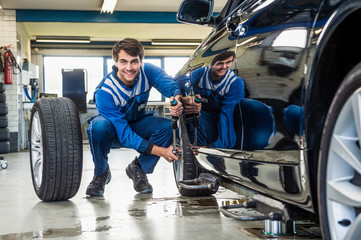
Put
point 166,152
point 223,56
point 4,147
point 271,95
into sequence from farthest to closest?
point 4,147 < point 166,152 < point 223,56 < point 271,95

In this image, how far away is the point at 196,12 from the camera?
2.53 metres

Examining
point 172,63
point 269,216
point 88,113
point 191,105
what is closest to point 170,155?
point 191,105

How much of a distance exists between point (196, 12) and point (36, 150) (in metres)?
1.55

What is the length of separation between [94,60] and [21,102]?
7613 millimetres

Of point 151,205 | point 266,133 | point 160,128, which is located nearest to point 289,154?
point 266,133

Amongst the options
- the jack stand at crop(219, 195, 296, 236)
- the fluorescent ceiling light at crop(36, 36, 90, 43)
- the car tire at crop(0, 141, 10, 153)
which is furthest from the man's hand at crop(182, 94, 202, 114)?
the fluorescent ceiling light at crop(36, 36, 90, 43)

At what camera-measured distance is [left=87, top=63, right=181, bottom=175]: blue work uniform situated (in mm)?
3184

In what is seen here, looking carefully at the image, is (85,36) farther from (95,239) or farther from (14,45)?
(95,239)

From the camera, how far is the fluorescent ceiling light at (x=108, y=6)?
10.3m

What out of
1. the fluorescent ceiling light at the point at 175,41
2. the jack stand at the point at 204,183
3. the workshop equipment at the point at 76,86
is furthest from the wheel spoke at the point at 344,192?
the fluorescent ceiling light at the point at 175,41

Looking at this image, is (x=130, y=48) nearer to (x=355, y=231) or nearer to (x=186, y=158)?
(x=186, y=158)

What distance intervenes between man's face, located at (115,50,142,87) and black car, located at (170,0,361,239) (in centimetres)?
155

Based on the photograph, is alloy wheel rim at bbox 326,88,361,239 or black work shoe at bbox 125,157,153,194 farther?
black work shoe at bbox 125,157,153,194

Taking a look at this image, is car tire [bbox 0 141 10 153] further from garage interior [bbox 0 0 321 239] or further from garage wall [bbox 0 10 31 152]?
garage wall [bbox 0 10 31 152]
